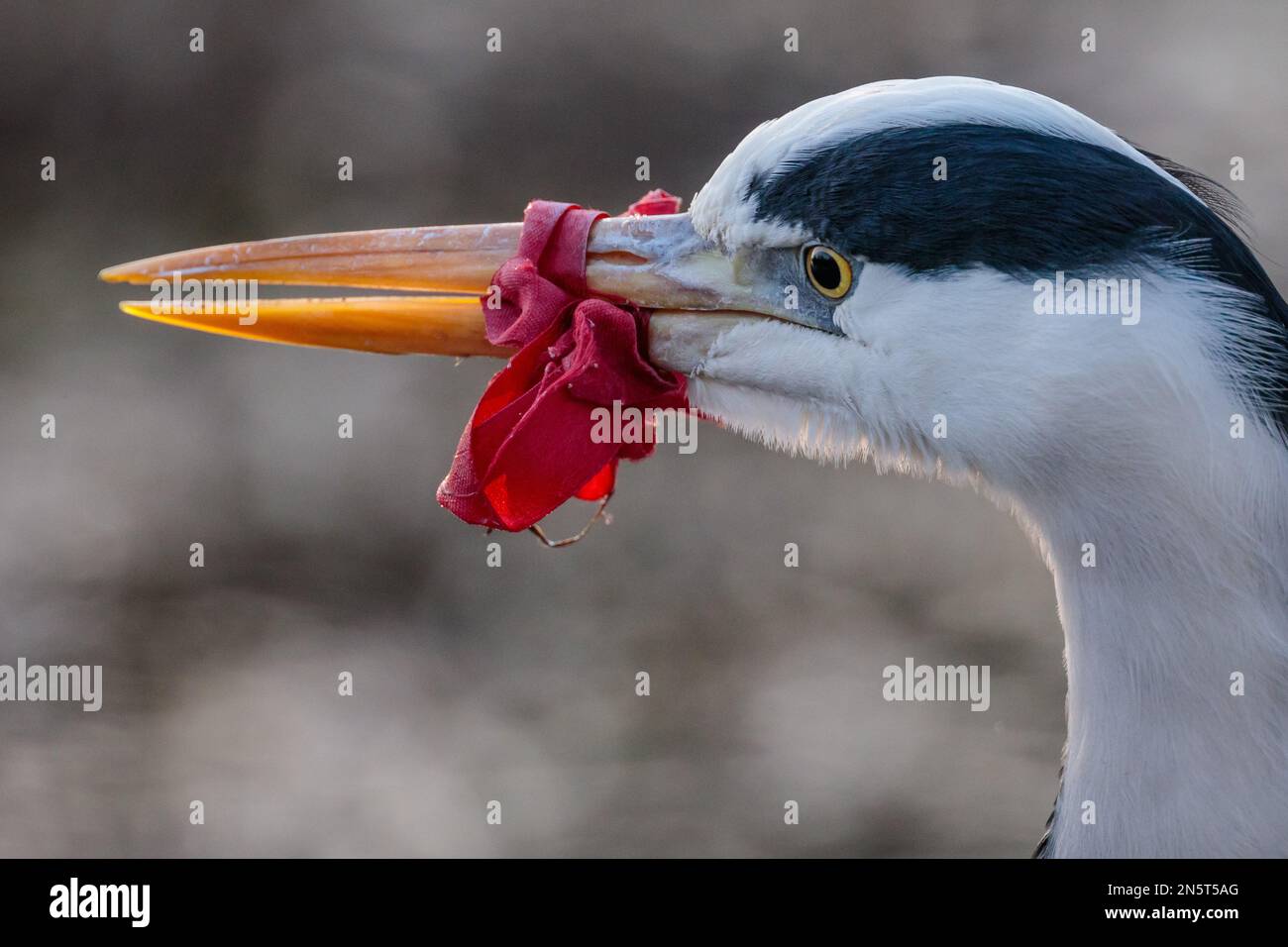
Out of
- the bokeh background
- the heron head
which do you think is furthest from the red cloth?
the bokeh background

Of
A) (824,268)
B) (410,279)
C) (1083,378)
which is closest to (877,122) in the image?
(824,268)

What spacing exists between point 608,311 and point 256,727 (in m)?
2.99

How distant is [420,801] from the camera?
446 cm

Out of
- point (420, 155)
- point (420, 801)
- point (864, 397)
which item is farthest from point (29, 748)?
point (864, 397)

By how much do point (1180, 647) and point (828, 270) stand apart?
0.70 m

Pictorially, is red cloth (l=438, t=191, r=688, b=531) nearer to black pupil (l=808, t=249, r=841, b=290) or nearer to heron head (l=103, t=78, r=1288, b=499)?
heron head (l=103, t=78, r=1288, b=499)

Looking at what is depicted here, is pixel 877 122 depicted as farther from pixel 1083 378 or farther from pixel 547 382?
pixel 547 382

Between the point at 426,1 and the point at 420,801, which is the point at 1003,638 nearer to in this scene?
the point at 420,801

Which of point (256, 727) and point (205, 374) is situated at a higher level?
point (205, 374)

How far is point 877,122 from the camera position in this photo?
1.92 meters

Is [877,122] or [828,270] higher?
[877,122]

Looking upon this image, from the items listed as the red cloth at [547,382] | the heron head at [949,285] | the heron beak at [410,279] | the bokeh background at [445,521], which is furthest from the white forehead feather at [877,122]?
the bokeh background at [445,521]

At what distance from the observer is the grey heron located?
1.79m

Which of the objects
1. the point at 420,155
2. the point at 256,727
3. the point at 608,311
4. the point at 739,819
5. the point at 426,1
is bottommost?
the point at 739,819
